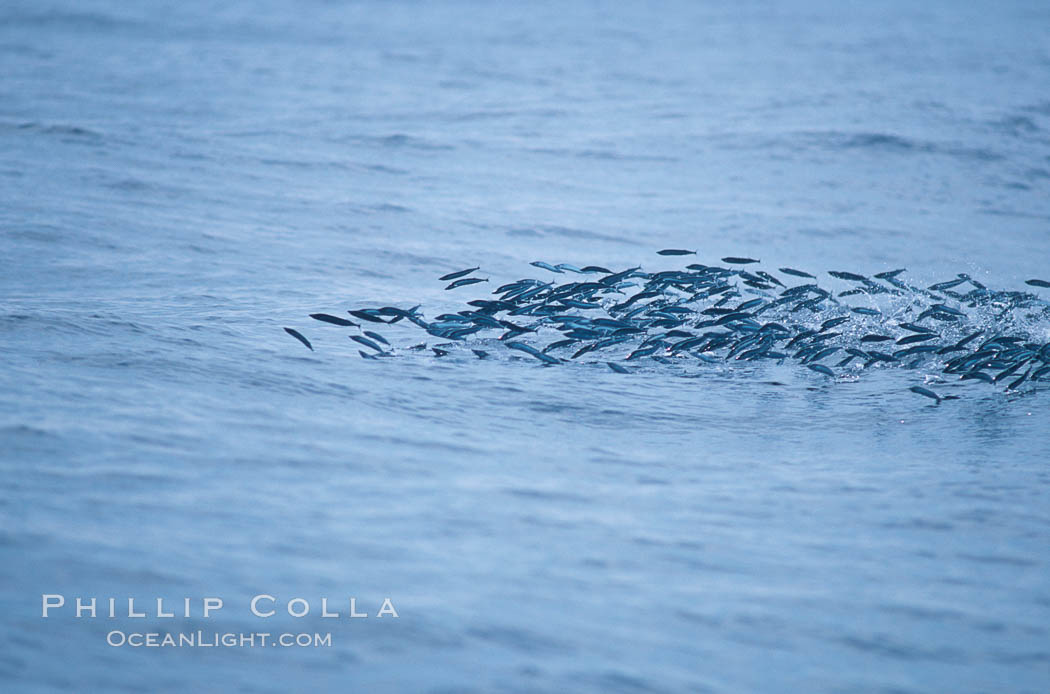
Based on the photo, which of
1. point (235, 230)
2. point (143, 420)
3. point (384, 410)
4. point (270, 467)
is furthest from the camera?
point (235, 230)

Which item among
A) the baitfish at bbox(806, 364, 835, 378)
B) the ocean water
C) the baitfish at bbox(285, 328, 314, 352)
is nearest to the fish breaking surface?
the baitfish at bbox(806, 364, 835, 378)

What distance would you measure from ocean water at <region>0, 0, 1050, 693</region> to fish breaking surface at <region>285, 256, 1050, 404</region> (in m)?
0.23

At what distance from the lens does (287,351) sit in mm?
8805

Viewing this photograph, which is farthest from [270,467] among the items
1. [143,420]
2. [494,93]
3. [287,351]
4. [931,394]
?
[494,93]

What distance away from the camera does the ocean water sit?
4566mm

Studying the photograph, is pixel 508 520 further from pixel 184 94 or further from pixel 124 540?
pixel 184 94

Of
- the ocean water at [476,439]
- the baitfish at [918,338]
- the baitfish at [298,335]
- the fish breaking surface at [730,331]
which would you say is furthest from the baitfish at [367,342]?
the baitfish at [918,338]

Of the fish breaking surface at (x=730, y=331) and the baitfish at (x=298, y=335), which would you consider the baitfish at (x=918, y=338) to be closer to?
the fish breaking surface at (x=730, y=331)

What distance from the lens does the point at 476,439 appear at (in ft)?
23.4

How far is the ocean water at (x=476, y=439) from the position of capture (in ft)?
15.0

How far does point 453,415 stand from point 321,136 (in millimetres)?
13583

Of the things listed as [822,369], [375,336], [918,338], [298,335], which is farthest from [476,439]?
[918,338]

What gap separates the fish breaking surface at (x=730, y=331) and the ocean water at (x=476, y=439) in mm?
233

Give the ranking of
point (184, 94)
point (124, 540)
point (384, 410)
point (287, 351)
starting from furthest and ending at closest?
1. point (184, 94)
2. point (287, 351)
3. point (384, 410)
4. point (124, 540)
